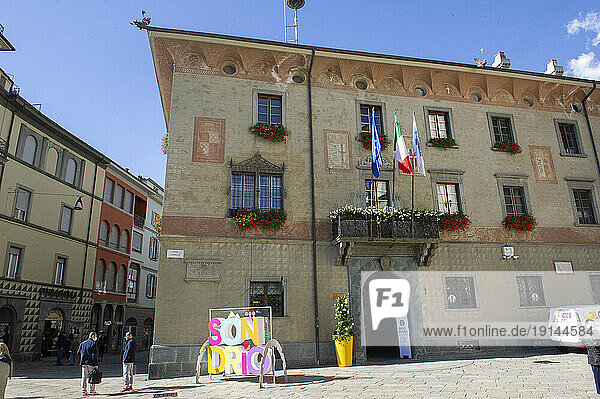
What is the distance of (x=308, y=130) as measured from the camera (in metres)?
17.5

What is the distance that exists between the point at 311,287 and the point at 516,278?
8.51m

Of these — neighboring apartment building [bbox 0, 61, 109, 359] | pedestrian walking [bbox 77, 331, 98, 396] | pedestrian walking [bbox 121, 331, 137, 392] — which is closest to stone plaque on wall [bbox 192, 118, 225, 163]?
pedestrian walking [bbox 121, 331, 137, 392]

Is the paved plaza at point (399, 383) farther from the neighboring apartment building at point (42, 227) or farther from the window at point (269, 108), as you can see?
the window at point (269, 108)

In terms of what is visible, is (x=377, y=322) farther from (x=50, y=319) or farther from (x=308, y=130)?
(x=50, y=319)

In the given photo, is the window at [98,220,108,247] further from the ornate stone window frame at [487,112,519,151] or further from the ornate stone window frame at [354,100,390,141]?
the ornate stone window frame at [487,112,519,151]

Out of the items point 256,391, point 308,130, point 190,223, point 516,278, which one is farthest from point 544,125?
point 256,391

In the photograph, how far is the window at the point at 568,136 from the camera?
20.3 m

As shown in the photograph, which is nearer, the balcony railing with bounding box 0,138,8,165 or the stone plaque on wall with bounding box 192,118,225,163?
the stone plaque on wall with bounding box 192,118,225,163

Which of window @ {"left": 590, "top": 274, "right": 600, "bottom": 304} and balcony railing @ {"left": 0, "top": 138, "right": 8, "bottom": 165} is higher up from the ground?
balcony railing @ {"left": 0, "top": 138, "right": 8, "bottom": 165}

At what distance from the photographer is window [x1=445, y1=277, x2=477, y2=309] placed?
16844mm

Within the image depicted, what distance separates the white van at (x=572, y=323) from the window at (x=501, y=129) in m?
7.63

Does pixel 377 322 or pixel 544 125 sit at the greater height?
pixel 544 125

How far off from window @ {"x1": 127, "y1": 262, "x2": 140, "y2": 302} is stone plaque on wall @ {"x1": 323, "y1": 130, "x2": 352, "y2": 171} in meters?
23.5

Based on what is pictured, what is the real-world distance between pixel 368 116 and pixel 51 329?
21.7 metres
